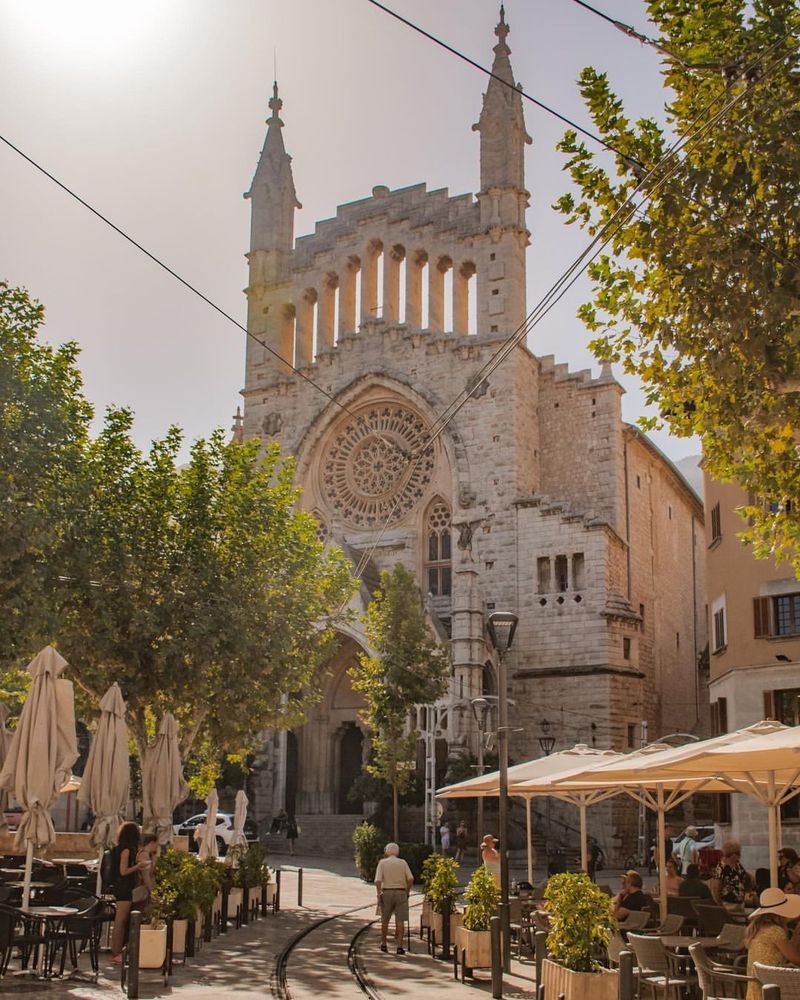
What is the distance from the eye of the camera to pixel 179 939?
12867 millimetres

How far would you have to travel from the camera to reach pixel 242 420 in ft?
144

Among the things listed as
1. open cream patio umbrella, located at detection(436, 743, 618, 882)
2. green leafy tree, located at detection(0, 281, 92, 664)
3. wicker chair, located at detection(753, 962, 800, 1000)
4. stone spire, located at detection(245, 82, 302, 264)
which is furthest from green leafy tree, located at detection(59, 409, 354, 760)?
stone spire, located at detection(245, 82, 302, 264)

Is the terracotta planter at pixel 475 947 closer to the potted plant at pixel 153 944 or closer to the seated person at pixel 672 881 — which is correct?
the seated person at pixel 672 881

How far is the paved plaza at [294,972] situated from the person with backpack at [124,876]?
471mm

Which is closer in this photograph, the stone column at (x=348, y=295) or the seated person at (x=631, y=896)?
the seated person at (x=631, y=896)

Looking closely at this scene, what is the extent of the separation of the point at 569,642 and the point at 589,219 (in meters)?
23.1

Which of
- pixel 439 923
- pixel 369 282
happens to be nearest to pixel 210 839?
pixel 439 923

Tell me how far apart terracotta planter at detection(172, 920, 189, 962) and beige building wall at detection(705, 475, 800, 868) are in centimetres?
1342

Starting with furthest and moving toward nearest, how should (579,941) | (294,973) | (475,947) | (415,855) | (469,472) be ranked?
(469,472) → (415,855) → (475,947) → (294,973) → (579,941)

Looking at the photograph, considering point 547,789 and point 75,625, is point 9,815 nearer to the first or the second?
point 75,625

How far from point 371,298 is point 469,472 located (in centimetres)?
853

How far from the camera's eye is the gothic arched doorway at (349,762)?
37.8m

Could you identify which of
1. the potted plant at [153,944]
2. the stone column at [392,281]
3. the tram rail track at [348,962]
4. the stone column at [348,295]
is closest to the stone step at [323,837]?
the tram rail track at [348,962]

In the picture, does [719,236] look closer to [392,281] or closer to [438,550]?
[438,550]
